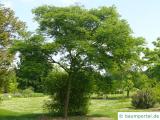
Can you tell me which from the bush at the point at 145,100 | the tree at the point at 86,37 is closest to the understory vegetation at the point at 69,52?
the tree at the point at 86,37

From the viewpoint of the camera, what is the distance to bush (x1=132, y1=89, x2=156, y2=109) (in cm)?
3191

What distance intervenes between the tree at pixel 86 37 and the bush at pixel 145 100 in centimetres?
713

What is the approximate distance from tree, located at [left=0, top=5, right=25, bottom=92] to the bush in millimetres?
10733

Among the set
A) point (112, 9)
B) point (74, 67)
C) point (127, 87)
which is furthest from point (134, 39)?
point (127, 87)

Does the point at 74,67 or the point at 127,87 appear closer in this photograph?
the point at 74,67

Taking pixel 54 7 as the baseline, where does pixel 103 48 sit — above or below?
below

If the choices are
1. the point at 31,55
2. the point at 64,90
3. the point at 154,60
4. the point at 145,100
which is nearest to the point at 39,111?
the point at 64,90

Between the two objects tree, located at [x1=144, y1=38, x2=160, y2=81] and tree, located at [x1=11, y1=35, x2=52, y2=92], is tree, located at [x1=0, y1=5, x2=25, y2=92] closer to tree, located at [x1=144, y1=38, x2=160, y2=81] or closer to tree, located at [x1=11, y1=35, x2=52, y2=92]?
tree, located at [x1=11, y1=35, x2=52, y2=92]

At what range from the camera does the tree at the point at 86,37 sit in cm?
2384

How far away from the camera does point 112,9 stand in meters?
25.6

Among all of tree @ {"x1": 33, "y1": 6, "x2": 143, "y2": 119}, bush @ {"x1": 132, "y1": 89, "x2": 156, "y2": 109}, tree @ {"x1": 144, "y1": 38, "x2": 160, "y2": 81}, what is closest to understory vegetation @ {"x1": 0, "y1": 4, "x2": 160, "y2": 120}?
tree @ {"x1": 33, "y1": 6, "x2": 143, "y2": 119}

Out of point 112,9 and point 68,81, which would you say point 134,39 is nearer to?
point 112,9

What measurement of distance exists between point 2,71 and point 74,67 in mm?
4166

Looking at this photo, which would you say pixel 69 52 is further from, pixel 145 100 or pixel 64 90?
pixel 145 100
